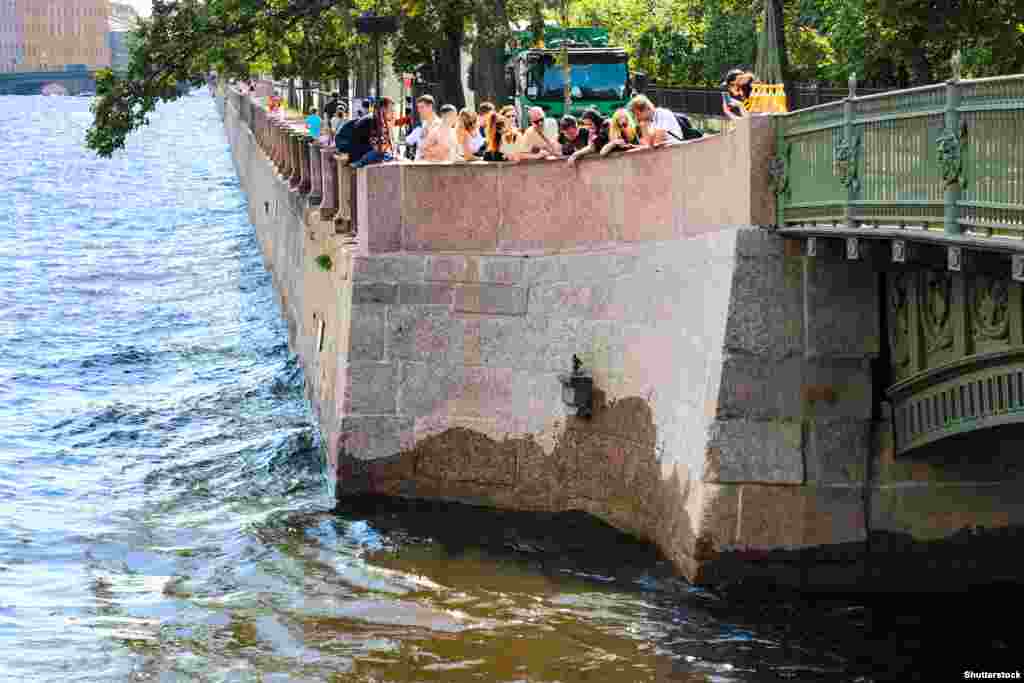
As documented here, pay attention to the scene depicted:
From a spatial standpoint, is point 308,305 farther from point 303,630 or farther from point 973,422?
point 973,422

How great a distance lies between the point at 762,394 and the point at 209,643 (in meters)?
4.39

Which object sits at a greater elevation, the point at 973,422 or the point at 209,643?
the point at 973,422

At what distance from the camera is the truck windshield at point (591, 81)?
4262cm

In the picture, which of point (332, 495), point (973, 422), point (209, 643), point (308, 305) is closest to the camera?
point (973, 422)

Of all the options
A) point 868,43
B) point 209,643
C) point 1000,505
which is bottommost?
point 209,643

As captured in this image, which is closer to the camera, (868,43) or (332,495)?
(332,495)

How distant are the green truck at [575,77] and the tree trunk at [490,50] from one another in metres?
8.20

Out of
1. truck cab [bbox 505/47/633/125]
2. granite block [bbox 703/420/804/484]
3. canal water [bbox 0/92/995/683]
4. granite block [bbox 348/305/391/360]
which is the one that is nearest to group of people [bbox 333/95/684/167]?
granite block [bbox 348/305/391/360]

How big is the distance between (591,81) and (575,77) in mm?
380

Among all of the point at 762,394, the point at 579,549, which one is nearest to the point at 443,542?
the point at 579,549

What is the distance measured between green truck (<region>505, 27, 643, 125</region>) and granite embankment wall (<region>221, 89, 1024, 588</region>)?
22.0m

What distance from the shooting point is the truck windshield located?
42625mm

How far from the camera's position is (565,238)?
58.7 ft

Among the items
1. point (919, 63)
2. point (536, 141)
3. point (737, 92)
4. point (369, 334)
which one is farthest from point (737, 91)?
point (919, 63)
